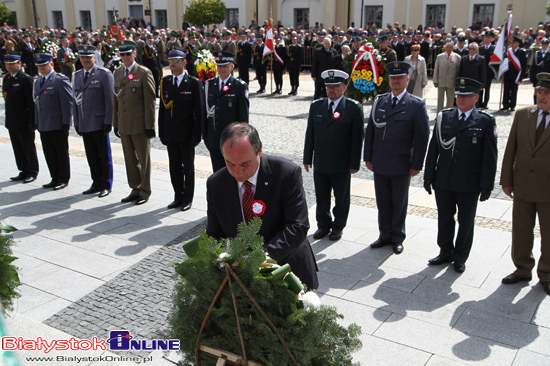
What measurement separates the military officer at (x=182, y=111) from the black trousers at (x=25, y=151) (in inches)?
115

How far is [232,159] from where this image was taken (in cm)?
288

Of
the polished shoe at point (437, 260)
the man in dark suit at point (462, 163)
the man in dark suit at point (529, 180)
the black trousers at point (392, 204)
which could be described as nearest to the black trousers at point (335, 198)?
the black trousers at point (392, 204)

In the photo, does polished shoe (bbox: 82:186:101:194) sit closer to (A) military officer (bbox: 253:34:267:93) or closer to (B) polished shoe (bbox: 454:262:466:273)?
(B) polished shoe (bbox: 454:262:466:273)

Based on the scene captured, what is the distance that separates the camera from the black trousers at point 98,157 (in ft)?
26.5

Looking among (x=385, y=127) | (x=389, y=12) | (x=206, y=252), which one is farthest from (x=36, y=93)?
(x=389, y=12)

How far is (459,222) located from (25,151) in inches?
282

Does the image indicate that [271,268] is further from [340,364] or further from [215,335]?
[340,364]

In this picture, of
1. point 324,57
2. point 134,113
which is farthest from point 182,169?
point 324,57

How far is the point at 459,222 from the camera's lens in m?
5.34

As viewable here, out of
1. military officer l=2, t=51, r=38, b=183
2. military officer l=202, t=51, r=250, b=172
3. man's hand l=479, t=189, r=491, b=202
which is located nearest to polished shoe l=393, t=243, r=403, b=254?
man's hand l=479, t=189, r=491, b=202

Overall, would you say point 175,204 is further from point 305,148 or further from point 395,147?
point 395,147

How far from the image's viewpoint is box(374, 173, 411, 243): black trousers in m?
5.87

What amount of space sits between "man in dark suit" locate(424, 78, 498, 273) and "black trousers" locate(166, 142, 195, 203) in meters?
3.44

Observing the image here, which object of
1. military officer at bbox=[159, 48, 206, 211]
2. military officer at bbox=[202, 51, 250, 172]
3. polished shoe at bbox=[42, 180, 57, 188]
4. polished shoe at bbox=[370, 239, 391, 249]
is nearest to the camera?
polished shoe at bbox=[370, 239, 391, 249]
